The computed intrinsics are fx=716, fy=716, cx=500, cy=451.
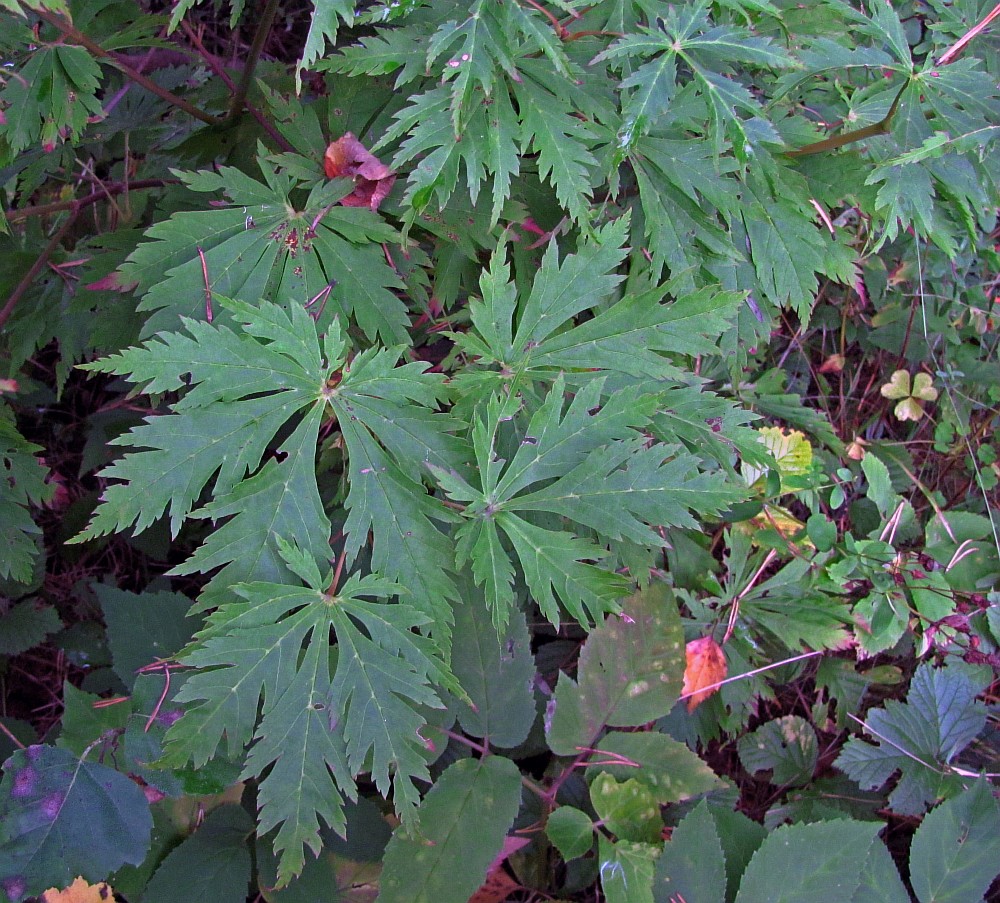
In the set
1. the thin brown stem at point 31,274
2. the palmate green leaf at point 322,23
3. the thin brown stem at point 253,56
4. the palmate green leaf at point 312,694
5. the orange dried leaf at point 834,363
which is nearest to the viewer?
the palmate green leaf at point 322,23

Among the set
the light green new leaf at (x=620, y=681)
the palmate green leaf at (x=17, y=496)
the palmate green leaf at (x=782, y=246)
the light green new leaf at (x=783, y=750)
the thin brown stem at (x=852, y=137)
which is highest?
the thin brown stem at (x=852, y=137)

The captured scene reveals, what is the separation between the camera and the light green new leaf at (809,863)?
5.66ft

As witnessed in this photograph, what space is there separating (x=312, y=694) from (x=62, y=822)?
70 centimetres

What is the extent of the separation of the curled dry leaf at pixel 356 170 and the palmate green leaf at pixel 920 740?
2.06 m

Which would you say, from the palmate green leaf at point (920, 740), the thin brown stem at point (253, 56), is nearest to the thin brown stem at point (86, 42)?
the thin brown stem at point (253, 56)

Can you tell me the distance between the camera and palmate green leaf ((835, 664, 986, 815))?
2135 mm

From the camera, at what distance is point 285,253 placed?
1.57m

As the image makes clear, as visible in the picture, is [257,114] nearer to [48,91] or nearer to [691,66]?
[48,91]

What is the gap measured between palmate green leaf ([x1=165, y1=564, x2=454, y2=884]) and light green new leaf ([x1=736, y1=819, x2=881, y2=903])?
992mm

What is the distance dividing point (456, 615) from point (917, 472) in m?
1.96

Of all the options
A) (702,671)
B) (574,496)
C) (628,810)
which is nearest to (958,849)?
(702,671)

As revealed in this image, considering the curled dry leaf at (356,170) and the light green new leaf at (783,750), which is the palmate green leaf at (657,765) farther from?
the curled dry leaf at (356,170)

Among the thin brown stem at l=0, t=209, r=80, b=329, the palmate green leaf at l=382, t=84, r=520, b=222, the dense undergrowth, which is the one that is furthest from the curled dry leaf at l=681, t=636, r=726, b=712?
the thin brown stem at l=0, t=209, r=80, b=329

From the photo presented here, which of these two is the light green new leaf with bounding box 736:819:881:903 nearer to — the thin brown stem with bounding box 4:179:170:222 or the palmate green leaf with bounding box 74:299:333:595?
the palmate green leaf with bounding box 74:299:333:595
